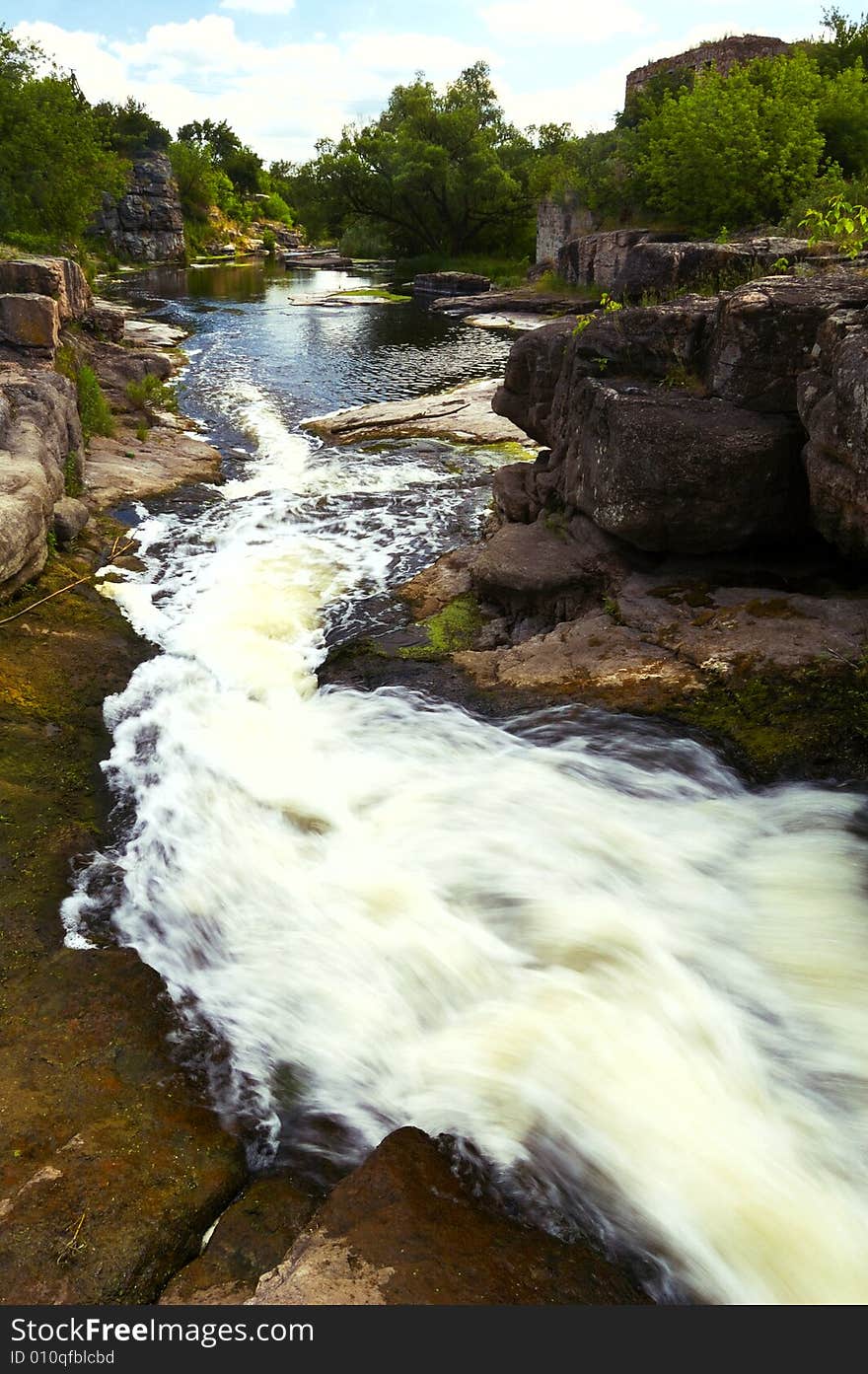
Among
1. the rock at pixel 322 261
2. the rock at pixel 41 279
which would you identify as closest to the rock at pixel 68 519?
the rock at pixel 41 279

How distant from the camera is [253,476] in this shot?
13906mm

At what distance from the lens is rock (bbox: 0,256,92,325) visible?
14750 mm

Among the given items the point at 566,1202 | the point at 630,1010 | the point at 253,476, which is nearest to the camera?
the point at 566,1202

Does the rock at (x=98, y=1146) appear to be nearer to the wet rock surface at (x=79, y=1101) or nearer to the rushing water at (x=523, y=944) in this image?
the wet rock surface at (x=79, y=1101)

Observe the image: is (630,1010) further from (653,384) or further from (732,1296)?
(653,384)

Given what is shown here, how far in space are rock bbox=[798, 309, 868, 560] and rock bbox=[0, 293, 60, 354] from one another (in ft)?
39.8

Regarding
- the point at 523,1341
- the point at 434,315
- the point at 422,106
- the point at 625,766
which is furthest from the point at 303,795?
the point at 422,106

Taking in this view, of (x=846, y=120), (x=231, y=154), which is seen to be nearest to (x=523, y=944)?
(x=846, y=120)

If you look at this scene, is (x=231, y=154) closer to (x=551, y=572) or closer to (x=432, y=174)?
(x=432, y=174)

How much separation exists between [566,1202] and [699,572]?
18.6ft

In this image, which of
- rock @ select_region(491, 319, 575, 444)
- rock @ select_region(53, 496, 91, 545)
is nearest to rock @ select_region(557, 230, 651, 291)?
rock @ select_region(491, 319, 575, 444)

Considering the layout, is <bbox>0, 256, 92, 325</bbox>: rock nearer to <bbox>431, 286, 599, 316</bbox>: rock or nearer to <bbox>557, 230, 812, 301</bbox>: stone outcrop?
<bbox>557, 230, 812, 301</bbox>: stone outcrop

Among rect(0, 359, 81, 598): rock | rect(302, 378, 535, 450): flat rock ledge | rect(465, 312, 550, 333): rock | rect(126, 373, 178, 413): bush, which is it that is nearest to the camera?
rect(0, 359, 81, 598): rock

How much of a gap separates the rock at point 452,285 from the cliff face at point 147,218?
23.5 m
